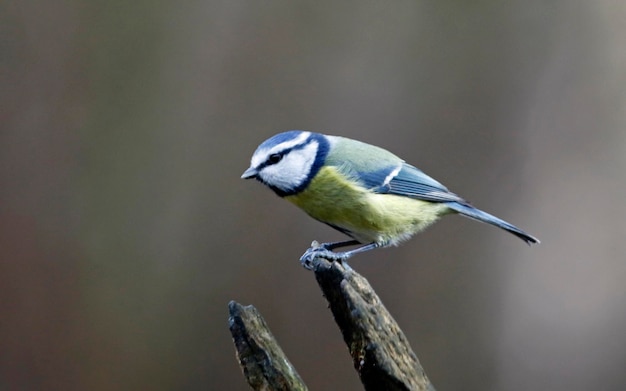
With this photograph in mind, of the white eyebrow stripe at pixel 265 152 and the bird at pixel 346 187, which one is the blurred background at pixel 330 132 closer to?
the bird at pixel 346 187

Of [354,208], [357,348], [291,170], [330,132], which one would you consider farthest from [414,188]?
[330,132]

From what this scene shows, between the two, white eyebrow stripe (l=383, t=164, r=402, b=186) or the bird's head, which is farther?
white eyebrow stripe (l=383, t=164, r=402, b=186)

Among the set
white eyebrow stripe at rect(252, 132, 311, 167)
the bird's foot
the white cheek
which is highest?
white eyebrow stripe at rect(252, 132, 311, 167)

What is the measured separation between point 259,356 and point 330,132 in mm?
1359

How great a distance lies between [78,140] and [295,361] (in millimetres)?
1010

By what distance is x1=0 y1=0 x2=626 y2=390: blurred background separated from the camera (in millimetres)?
2180

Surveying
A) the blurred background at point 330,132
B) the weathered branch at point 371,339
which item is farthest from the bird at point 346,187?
the blurred background at point 330,132

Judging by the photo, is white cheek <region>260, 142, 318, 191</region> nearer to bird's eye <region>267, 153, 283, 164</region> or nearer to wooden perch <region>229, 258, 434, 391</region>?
bird's eye <region>267, 153, 283, 164</region>

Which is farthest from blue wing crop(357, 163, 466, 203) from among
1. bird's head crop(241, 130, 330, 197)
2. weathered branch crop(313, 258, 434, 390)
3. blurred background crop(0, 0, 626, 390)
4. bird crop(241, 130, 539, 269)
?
blurred background crop(0, 0, 626, 390)

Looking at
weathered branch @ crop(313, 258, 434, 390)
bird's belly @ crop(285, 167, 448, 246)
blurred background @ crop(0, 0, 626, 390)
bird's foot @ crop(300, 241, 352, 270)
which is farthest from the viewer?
blurred background @ crop(0, 0, 626, 390)

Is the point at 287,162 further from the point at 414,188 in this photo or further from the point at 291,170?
the point at 414,188

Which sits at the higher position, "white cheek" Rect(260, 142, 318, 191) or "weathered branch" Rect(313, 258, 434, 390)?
"white cheek" Rect(260, 142, 318, 191)

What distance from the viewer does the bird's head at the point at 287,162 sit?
1.33m

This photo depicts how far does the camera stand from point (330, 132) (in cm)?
227
